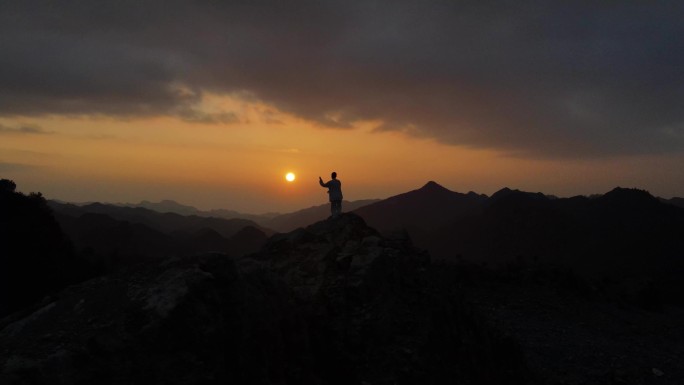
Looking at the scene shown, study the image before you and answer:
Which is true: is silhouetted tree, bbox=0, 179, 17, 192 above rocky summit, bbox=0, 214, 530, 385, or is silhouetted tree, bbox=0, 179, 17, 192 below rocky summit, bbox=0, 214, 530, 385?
above

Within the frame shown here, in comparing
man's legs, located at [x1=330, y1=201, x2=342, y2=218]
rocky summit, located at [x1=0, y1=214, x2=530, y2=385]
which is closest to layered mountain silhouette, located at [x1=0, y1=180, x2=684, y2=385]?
rocky summit, located at [x1=0, y1=214, x2=530, y2=385]

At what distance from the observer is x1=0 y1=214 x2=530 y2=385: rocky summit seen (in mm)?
6203

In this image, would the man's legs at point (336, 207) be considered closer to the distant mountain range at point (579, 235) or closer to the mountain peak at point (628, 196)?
the distant mountain range at point (579, 235)

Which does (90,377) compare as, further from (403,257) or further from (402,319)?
(403,257)

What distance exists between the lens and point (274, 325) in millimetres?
7938

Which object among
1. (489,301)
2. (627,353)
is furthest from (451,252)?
(627,353)

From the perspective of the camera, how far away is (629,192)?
69.9 m

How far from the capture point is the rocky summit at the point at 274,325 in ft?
20.4

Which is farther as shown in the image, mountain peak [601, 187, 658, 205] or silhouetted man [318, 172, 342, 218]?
mountain peak [601, 187, 658, 205]

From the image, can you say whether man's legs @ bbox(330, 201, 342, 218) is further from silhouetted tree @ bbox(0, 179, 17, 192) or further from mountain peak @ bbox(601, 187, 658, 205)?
mountain peak @ bbox(601, 187, 658, 205)

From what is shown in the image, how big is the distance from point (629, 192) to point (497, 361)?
7305cm

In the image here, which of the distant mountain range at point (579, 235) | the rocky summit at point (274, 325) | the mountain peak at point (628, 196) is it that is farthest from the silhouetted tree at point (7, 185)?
the mountain peak at point (628, 196)

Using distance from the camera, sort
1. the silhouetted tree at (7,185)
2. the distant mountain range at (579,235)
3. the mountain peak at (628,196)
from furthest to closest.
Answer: the mountain peak at (628,196), the distant mountain range at (579,235), the silhouetted tree at (7,185)

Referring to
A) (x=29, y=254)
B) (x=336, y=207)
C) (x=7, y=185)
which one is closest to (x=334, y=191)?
(x=336, y=207)
